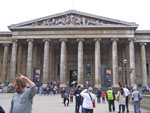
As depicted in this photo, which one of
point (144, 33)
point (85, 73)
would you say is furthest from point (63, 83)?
point (144, 33)

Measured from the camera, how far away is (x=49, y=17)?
3481cm

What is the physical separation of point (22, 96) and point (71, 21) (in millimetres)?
31689

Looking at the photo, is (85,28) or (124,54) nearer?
(85,28)

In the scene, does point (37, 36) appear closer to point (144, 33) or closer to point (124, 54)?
point (124, 54)

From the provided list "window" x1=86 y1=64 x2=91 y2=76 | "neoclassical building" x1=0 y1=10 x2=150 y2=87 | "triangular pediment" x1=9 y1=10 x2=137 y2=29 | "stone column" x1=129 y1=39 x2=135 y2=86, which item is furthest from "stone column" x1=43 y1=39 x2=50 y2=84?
"stone column" x1=129 y1=39 x2=135 y2=86

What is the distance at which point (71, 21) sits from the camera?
113ft

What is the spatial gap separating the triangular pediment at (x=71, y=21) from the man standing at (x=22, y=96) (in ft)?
102

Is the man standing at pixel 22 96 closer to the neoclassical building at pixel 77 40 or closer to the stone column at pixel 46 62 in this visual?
the neoclassical building at pixel 77 40

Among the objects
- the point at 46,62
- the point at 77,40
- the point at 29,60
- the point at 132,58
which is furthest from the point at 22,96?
the point at 132,58

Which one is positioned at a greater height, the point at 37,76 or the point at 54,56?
the point at 54,56

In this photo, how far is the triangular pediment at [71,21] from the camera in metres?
34.0

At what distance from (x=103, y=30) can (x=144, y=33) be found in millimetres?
9069

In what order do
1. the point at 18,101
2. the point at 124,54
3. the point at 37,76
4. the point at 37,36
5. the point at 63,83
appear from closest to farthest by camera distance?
1. the point at 18,101
2. the point at 37,76
3. the point at 63,83
4. the point at 37,36
5. the point at 124,54

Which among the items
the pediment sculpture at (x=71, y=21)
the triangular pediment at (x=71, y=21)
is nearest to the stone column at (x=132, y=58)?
the triangular pediment at (x=71, y=21)
